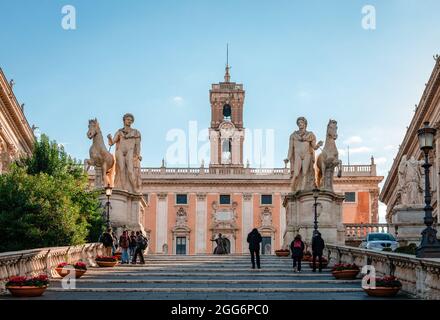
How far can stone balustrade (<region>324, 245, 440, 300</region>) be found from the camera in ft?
46.2

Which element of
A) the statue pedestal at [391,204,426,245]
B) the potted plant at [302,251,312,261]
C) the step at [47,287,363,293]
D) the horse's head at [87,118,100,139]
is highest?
the horse's head at [87,118,100,139]

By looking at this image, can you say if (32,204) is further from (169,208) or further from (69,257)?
(169,208)

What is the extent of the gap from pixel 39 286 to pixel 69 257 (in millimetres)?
6923

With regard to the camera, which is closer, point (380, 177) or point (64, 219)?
point (64, 219)

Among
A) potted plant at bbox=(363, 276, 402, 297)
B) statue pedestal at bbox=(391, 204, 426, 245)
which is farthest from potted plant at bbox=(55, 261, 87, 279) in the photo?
statue pedestal at bbox=(391, 204, 426, 245)

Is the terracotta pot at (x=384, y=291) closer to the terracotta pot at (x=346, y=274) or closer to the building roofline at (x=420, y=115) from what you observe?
the terracotta pot at (x=346, y=274)

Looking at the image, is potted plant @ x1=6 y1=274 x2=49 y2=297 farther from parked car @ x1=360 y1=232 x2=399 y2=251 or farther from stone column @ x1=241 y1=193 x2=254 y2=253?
stone column @ x1=241 y1=193 x2=254 y2=253

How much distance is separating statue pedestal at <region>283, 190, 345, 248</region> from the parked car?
1530 millimetres

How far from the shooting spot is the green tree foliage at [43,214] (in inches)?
1130

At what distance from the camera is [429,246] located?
54.4 feet

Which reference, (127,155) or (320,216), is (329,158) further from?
(127,155)

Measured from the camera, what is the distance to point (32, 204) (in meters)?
29.2

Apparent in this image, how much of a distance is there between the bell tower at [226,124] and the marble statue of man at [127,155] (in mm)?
59629

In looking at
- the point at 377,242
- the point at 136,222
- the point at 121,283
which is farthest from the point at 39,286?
the point at 377,242
